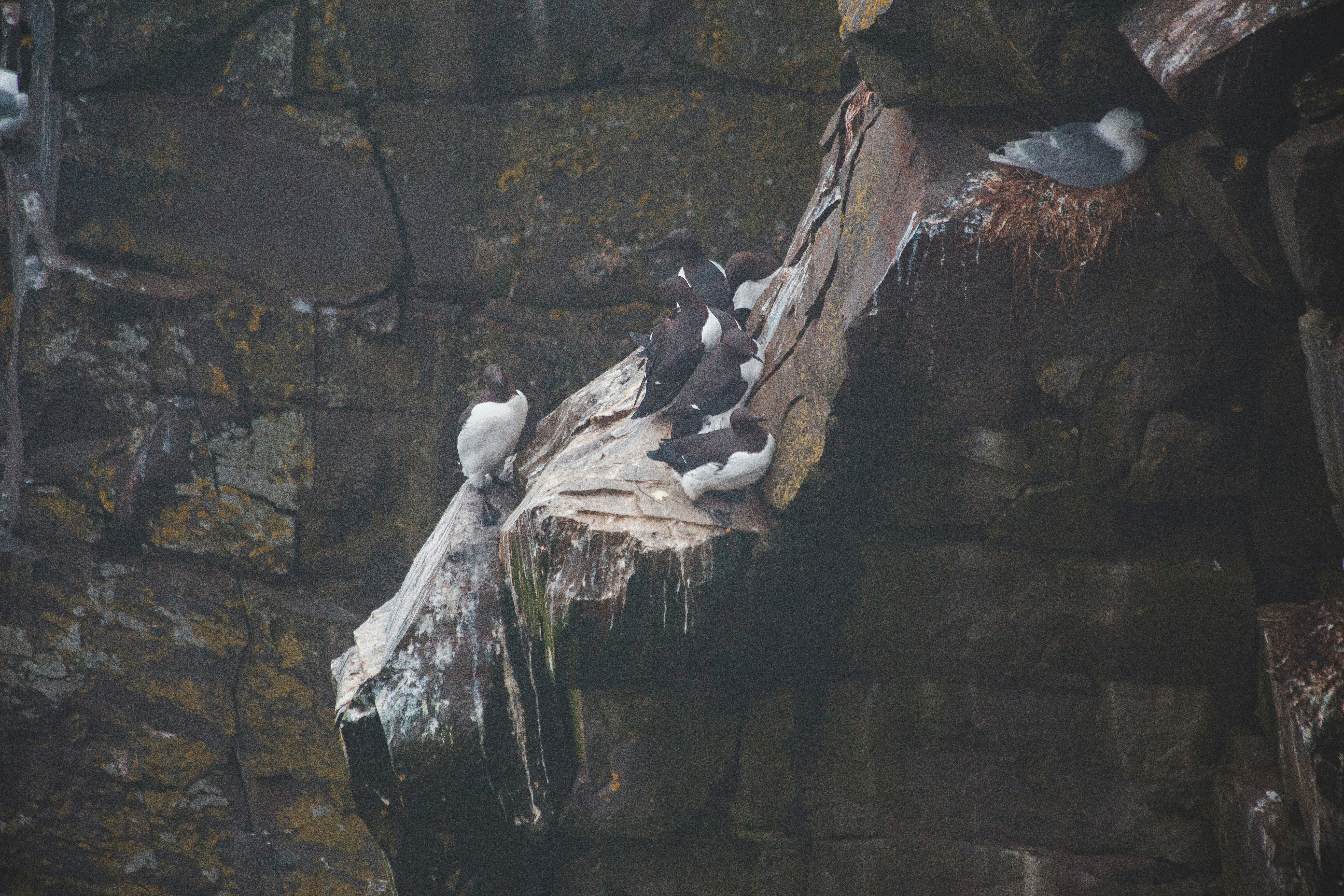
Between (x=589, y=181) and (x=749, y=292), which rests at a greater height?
(x=589, y=181)

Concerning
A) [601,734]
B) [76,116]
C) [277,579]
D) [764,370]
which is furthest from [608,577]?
[76,116]

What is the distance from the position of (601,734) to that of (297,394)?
14.9 feet

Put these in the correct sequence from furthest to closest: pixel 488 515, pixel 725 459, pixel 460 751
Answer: pixel 488 515
pixel 460 751
pixel 725 459

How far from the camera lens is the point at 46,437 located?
760 cm

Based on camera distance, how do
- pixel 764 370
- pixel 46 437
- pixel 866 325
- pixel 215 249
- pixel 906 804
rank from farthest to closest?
pixel 46 437 < pixel 215 249 < pixel 764 370 < pixel 906 804 < pixel 866 325

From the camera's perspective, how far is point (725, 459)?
12.7 ft

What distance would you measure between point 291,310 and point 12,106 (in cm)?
239

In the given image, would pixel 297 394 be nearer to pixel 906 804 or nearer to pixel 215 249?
pixel 215 249

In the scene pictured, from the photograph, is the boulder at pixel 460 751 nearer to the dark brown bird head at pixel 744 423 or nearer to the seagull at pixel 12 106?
the dark brown bird head at pixel 744 423

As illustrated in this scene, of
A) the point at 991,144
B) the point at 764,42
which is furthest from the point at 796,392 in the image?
the point at 764,42

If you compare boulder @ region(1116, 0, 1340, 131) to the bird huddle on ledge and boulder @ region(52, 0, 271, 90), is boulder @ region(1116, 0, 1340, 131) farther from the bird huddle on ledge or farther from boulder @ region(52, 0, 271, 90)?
boulder @ region(52, 0, 271, 90)

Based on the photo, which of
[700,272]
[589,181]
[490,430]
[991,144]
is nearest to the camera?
[991,144]

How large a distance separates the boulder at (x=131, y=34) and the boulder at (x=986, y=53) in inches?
201

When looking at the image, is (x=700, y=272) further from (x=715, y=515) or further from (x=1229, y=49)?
(x=1229, y=49)
